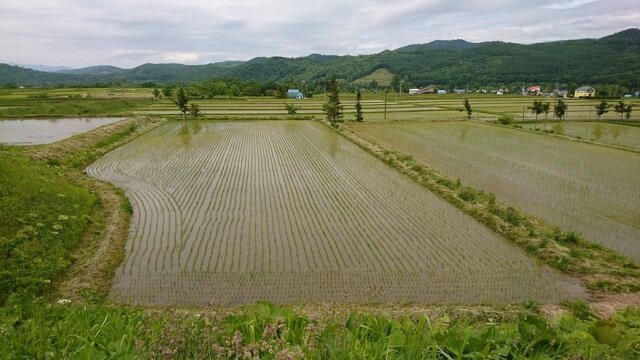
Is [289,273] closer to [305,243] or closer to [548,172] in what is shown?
[305,243]

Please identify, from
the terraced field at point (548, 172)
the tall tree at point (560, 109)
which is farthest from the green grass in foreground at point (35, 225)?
the tall tree at point (560, 109)

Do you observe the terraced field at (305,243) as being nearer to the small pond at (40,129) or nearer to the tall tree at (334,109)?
the small pond at (40,129)

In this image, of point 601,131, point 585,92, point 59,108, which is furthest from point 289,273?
point 585,92

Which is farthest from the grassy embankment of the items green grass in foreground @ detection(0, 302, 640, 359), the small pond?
the small pond

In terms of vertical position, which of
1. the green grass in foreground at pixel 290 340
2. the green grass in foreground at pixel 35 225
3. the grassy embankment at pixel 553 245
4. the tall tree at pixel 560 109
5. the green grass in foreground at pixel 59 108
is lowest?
the grassy embankment at pixel 553 245

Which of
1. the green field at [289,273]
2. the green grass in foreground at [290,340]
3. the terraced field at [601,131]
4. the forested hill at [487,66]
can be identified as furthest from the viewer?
the forested hill at [487,66]

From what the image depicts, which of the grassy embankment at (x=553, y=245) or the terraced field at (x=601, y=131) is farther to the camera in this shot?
the terraced field at (x=601, y=131)

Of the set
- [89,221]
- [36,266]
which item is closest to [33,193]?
[89,221]

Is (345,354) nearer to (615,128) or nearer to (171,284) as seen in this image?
(171,284)
